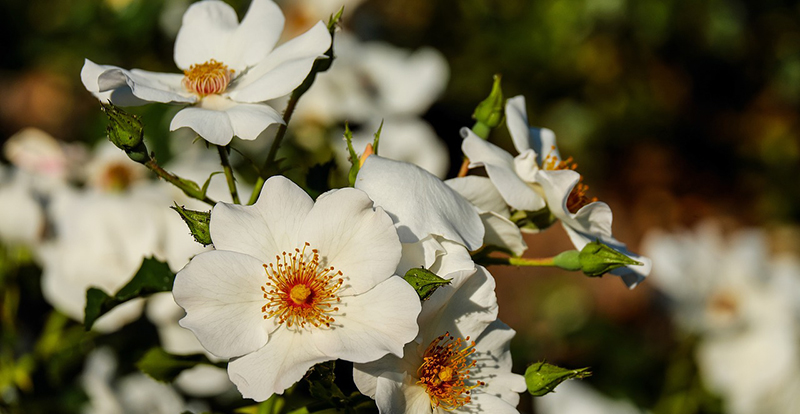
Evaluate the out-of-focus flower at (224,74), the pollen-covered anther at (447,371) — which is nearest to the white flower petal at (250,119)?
the out-of-focus flower at (224,74)

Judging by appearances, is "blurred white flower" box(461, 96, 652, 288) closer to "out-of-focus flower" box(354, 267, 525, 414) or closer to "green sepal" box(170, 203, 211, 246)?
"out-of-focus flower" box(354, 267, 525, 414)

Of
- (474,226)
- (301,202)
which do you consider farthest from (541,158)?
(301,202)

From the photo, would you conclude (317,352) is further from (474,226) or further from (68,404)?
(68,404)

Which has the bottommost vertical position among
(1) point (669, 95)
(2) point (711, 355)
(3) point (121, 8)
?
(2) point (711, 355)

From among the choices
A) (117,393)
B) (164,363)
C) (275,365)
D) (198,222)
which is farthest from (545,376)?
(117,393)

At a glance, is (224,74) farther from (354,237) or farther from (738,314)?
(738,314)

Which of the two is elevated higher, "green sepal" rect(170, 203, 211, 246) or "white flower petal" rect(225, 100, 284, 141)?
"white flower petal" rect(225, 100, 284, 141)

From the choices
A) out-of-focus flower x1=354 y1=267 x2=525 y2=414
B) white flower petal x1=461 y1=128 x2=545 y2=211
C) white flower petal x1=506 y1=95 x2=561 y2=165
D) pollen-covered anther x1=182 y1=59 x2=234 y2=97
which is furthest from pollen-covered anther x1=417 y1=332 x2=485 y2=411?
pollen-covered anther x1=182 y1=59 x2=234 y2=97
